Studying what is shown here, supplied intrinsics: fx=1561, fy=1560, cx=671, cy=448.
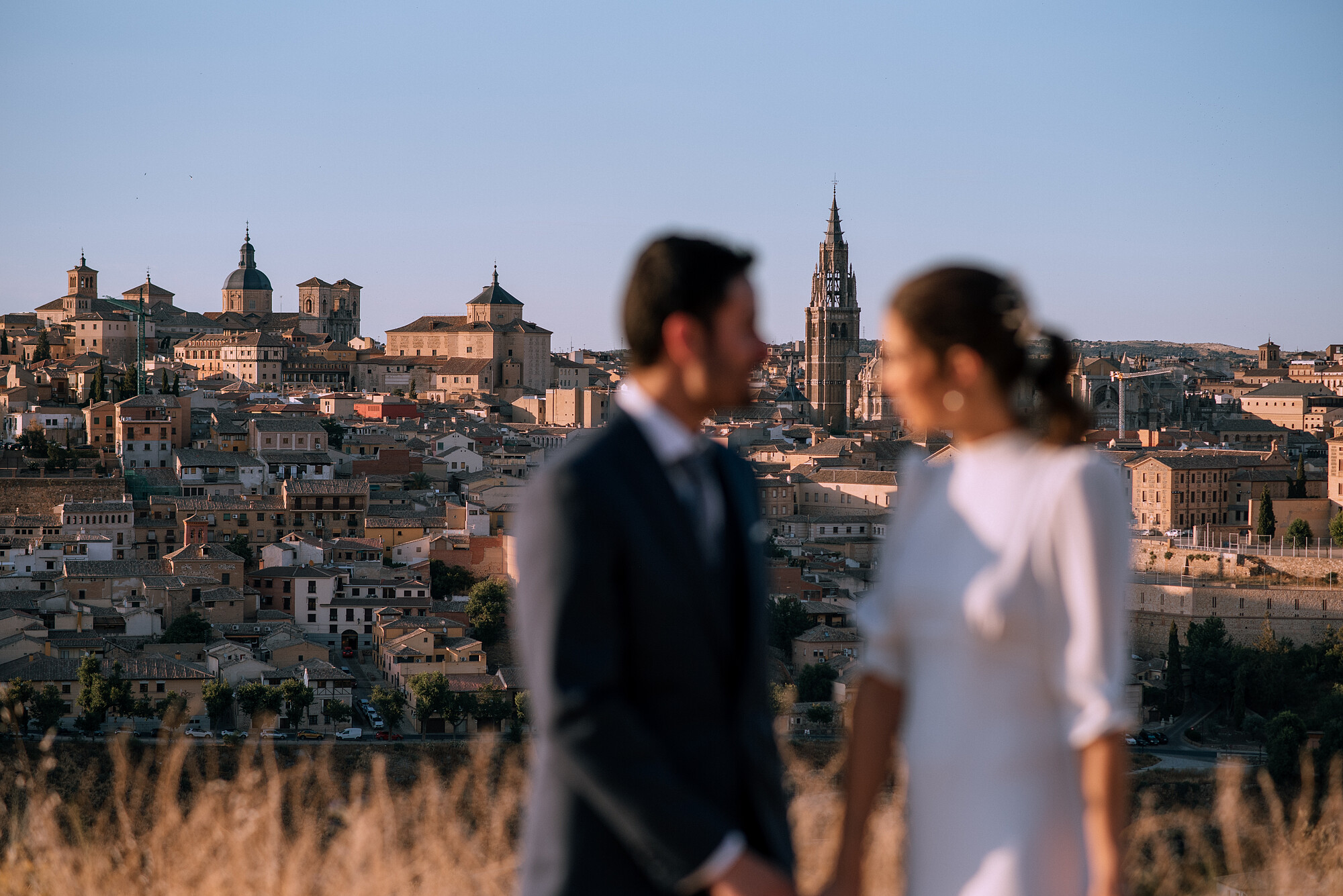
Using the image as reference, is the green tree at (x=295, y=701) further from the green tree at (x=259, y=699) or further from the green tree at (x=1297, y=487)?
the green tree at (x=1297, y=487)

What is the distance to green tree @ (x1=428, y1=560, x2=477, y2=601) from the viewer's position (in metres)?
19.9

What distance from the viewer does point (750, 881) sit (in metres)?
1.32

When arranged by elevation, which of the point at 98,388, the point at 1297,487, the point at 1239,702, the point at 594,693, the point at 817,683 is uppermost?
the point at 98,388

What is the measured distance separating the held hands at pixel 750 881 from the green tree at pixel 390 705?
13.4 m

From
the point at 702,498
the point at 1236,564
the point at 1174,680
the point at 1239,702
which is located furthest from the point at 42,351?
the point at 702,498

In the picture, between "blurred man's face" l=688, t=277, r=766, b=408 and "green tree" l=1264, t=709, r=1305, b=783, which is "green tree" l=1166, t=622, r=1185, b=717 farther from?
"blurred man's face" l=688, t=277, r=766, b=408

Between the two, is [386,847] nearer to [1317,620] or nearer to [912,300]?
[912,300]

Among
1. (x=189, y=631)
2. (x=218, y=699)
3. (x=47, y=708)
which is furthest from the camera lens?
(x=189, y=631)

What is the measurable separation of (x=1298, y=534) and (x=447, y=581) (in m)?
11.9

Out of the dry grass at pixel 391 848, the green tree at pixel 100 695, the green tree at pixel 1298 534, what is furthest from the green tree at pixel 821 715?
the dry grass at pixel 391 848

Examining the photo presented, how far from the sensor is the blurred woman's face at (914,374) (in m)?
1.40

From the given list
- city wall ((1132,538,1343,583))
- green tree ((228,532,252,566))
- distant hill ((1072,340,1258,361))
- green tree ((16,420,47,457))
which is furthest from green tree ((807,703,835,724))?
distant hill ((1072,340,1258,361))

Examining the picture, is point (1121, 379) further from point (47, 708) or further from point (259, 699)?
point (47, 708)

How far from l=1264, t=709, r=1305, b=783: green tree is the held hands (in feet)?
42.6
